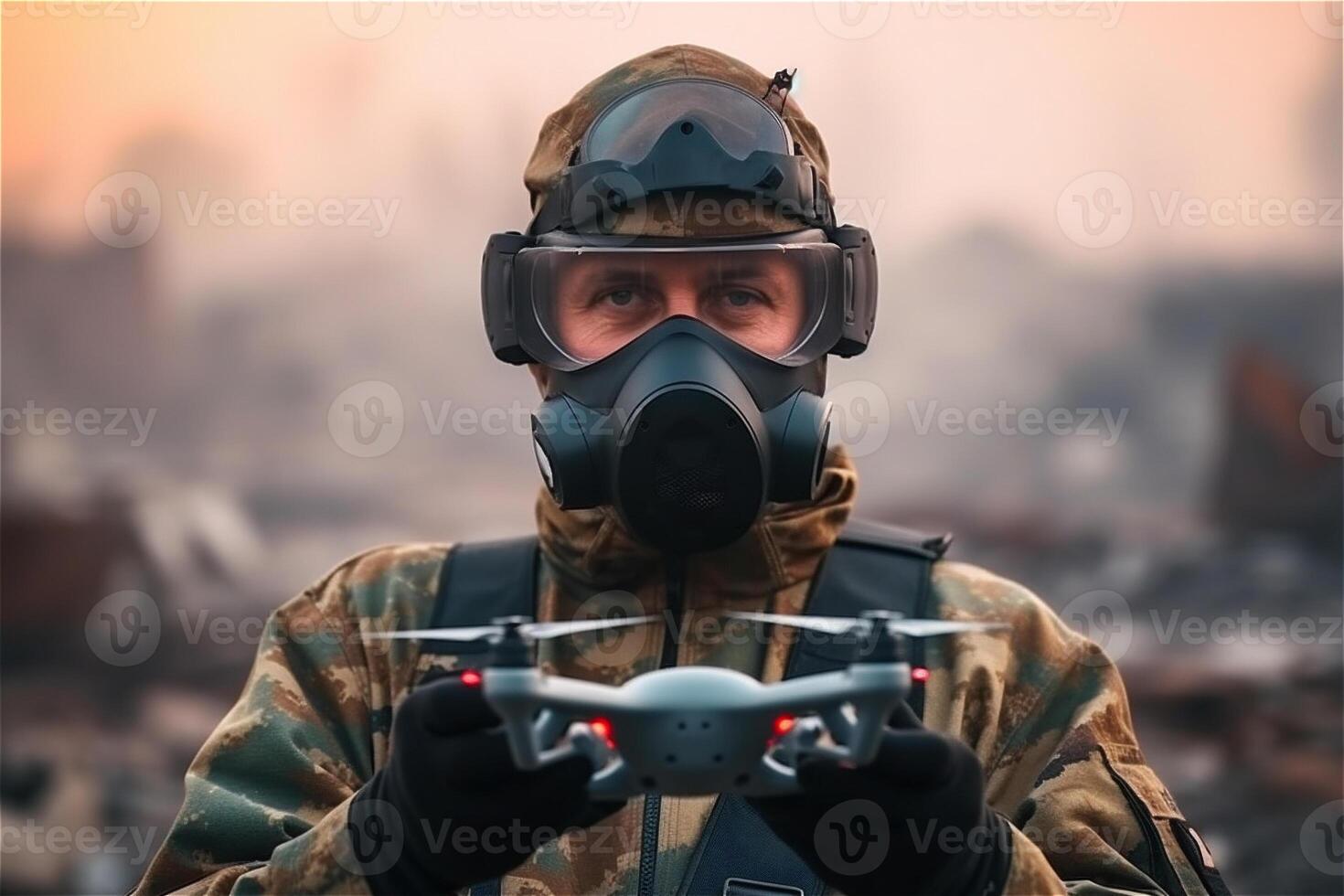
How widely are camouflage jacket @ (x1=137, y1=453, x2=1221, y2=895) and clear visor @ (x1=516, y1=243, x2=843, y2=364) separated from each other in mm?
331

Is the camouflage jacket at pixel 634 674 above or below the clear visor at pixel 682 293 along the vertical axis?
below

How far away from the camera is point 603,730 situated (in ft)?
6.03

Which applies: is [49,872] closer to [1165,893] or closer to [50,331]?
[50,331]

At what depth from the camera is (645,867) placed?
254 centimetres

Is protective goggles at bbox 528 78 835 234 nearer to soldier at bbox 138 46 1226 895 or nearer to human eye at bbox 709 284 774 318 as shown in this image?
soldier at bbox 138 46 1226 895

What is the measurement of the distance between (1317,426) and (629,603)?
317cm

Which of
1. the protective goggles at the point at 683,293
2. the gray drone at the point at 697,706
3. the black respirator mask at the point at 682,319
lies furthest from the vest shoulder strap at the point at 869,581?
the gray drone at the point at 697,706

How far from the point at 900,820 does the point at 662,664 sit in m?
0.80

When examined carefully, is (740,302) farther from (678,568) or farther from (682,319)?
(678,568)

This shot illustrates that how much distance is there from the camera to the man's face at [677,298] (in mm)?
2709

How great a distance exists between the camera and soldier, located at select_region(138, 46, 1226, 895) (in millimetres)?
2521

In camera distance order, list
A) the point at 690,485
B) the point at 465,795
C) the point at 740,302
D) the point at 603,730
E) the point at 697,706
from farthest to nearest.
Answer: the point at 740,302 < the point at 690,485 < the point at 465,795 < the point at 603,730 < the point at 697,706

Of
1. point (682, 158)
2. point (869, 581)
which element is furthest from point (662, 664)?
point (682, 158)

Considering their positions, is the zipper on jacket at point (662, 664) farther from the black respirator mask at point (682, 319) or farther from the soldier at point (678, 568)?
the black respirator mask at point (682, 319)
